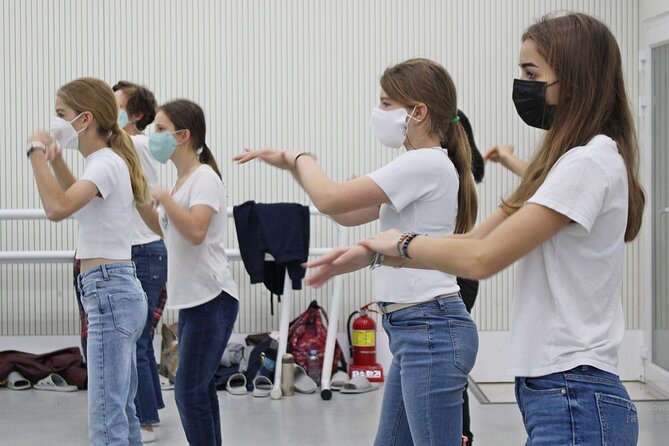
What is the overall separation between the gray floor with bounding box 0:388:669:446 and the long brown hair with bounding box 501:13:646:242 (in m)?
2.89

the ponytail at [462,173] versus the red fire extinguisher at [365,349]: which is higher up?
the ponytail at [462,173]

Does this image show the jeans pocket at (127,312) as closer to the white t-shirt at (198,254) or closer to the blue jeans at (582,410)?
the white t-shirt at (198,254)

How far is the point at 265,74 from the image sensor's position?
6070 mm

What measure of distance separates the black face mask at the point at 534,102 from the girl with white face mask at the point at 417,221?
527mm

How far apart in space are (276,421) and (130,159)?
207 cm

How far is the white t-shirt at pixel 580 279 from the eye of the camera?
5.25 feet

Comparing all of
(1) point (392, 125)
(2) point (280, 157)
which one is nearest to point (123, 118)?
(1) point (392, 125)

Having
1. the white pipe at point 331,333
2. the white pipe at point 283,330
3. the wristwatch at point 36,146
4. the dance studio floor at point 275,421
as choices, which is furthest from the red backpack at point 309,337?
the wristwatch at point 36,146

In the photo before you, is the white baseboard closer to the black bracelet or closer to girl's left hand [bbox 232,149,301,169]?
girl's left hand [bbox 232,149,301,169]

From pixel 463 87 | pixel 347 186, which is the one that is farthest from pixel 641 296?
pixel 347 186

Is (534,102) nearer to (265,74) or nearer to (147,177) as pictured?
(147,177)

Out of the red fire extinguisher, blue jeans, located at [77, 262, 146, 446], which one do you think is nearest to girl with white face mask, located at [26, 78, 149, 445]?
blue jeans, located at [77, 262, 146, 446]

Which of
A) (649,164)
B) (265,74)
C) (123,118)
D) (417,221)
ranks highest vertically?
(265,74)

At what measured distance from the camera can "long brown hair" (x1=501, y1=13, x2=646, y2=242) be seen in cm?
166
